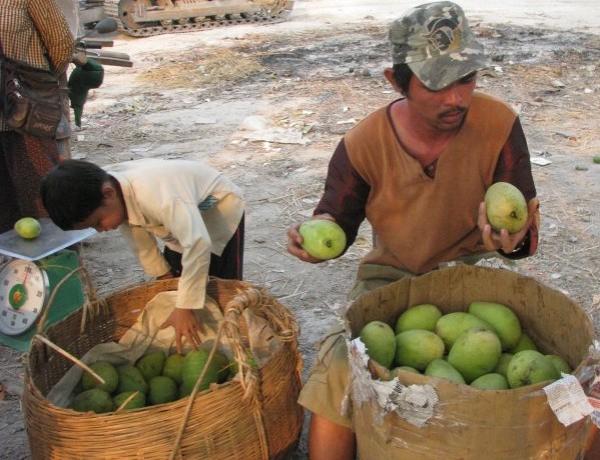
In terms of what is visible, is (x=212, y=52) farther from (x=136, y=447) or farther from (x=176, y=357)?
(x=136, y=447)

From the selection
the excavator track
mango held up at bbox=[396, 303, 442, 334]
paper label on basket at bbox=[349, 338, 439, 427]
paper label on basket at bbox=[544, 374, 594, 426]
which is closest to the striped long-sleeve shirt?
mango held up at bbox=[396, 303, 442, 334]

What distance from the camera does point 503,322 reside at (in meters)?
2.21

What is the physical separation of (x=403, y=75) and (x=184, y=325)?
4.45ft

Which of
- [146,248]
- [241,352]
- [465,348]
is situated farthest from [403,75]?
[146,248]

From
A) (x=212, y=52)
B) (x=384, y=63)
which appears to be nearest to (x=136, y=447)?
(x=384, y=63)

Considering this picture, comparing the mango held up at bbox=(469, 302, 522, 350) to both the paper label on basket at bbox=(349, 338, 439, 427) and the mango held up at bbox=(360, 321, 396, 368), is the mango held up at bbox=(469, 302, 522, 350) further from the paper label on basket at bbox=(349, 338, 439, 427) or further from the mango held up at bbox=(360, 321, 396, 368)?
the paper label on basket at bbox=(349, 338, 439, 427)

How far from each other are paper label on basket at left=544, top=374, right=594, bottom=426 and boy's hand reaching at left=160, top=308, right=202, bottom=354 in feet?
5.15

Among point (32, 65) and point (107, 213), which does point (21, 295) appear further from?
point (32, 65)

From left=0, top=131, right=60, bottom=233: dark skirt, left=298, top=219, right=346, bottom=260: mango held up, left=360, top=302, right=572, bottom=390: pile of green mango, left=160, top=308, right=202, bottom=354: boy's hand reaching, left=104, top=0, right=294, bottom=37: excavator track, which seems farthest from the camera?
left=104, top=0, right=294, bottom=37: excavator track

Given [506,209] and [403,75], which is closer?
[506,209]

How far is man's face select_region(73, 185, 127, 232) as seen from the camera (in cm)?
280

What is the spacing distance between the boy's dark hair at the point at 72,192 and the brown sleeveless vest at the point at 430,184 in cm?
103

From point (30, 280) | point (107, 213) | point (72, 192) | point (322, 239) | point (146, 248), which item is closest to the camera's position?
point (322, 239)

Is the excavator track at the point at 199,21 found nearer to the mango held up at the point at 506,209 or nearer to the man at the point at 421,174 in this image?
the man at the point at 421,174
